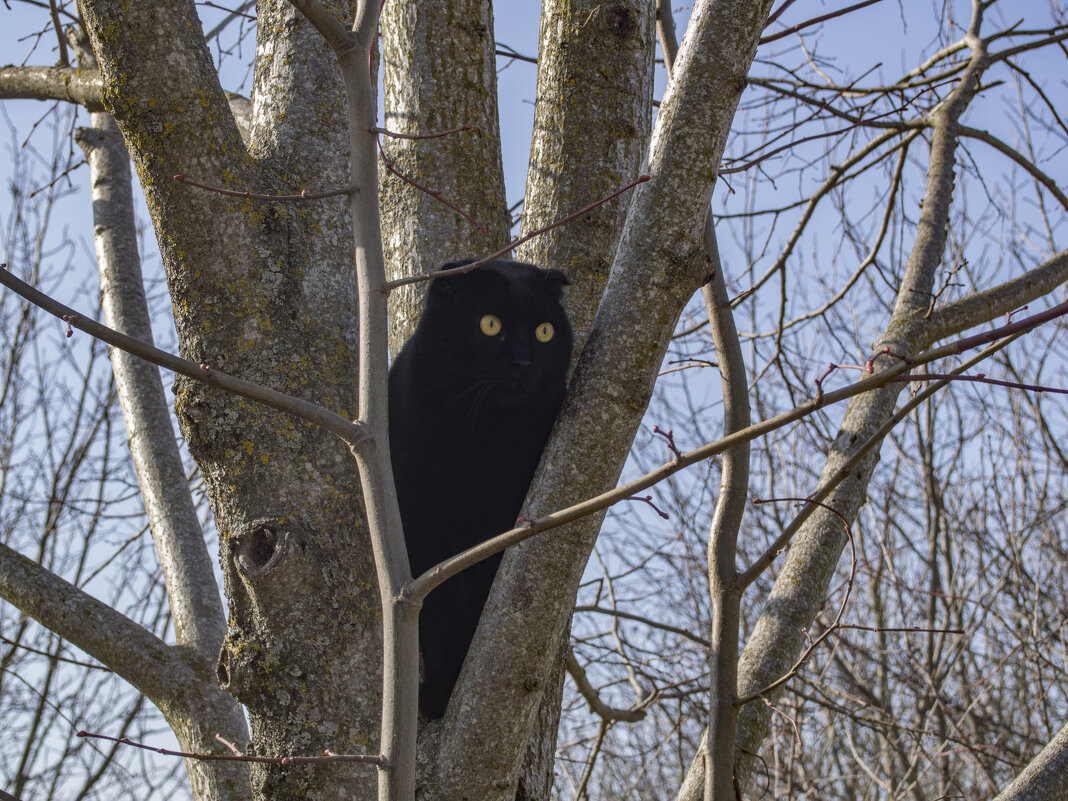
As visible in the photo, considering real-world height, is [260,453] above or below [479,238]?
below

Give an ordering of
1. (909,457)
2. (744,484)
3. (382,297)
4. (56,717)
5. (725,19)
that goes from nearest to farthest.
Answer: (382,297) < (725,19) < (744,484) < (56,717) < (909,457)

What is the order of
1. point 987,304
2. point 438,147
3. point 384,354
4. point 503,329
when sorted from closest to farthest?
point 384,354 < point 987,304 < point 503,329 < point 438,147

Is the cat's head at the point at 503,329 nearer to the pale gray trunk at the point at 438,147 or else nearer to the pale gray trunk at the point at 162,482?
the pale gray trunk at the point at 438,147

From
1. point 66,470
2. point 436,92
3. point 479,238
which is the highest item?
point 66,470

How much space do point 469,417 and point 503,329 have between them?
11.2 inches

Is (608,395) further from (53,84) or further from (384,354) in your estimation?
(53,84)

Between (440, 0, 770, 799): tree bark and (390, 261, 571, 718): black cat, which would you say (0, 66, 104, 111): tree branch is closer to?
(390, 261, 571, 718): black cat

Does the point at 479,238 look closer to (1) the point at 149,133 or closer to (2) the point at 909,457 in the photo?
(1) the point at 149,133

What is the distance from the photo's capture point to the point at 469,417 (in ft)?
8.34

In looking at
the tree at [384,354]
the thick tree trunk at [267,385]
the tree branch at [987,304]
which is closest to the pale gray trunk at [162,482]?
the tree at [384,354]

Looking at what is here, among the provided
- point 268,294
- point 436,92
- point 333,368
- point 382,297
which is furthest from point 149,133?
point 436,92

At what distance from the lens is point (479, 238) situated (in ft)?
9.20

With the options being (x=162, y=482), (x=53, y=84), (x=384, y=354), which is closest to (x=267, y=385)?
(x=384, y=354)

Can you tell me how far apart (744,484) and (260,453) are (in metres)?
1.06
